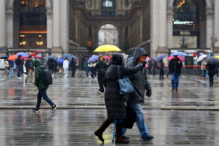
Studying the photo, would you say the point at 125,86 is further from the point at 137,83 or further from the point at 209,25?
the point at 209,25

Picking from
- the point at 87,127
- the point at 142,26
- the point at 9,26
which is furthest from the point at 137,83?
the point at 142,26

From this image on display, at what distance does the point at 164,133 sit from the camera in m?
9.80

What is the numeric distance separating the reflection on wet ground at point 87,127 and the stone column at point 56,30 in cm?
3662

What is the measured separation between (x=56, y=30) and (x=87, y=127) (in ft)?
134

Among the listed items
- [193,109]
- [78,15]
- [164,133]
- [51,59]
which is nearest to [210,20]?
[51,59]

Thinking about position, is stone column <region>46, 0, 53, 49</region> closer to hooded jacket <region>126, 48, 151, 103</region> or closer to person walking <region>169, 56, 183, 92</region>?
person walking <region>169, 56, 183, 92</region>

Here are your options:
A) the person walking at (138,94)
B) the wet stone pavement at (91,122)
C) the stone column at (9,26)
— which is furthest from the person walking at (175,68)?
the stone column at (9,26)

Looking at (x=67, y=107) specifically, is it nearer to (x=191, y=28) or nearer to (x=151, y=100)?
(x=151, y=100)

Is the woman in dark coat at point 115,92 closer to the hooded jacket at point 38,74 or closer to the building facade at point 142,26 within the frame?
the hooded jacket at point 38,74

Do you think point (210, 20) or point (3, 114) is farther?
point (210, 20)

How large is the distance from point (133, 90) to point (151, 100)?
895cm

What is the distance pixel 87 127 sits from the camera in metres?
10.6

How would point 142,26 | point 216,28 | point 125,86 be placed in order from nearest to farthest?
point 125,86
point 216,28
point 142,26

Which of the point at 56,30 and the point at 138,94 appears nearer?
the point at 138,94
